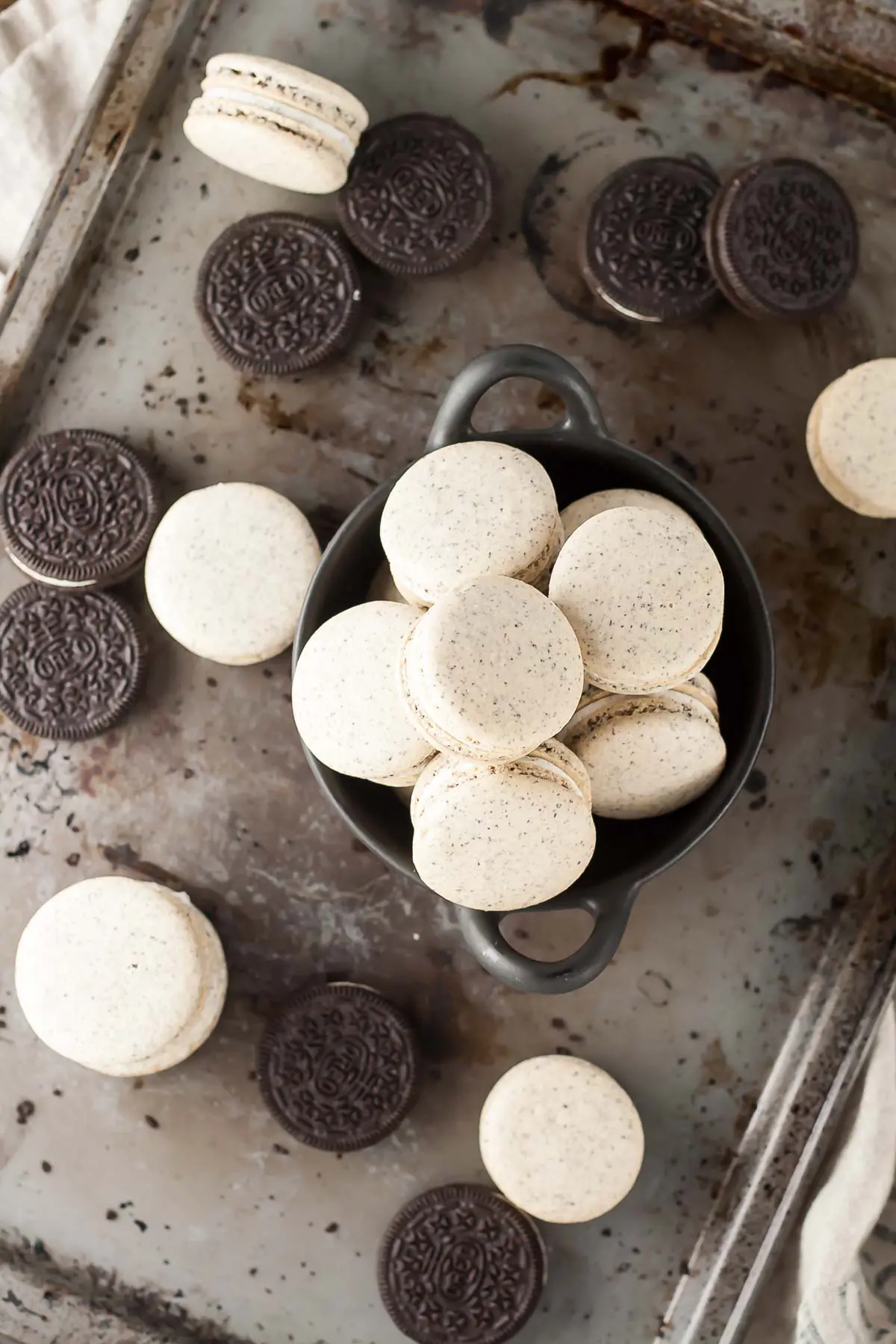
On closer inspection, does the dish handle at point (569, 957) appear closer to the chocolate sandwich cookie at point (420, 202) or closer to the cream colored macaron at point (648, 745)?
the cream colored macaron at point (648, 745)

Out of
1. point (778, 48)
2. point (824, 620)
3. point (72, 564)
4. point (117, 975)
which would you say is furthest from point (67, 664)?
point (778, 48)

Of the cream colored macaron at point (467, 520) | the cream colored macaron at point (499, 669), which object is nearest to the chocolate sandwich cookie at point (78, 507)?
the cream colored macaron at point (467, 520)

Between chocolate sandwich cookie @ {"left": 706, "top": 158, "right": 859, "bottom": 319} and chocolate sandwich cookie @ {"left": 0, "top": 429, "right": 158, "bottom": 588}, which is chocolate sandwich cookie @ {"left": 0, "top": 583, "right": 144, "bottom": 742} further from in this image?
chocolate sandwich cookie @ {"left": 706, "top": 158, "right": 859, "bottom": 319}

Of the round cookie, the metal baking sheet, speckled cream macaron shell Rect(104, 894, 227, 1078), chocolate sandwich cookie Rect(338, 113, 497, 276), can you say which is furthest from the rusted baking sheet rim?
speckled cream macaron shell Rect(104, 894, 227, 1078)

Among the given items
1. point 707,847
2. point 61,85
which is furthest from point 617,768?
point 61,85

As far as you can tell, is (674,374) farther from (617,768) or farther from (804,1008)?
(804,1008)
